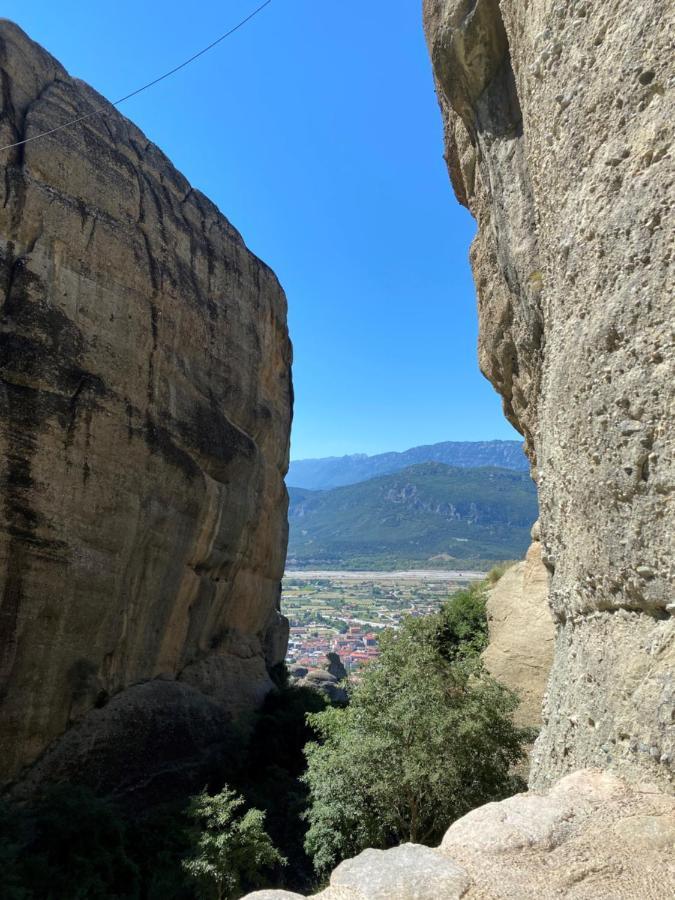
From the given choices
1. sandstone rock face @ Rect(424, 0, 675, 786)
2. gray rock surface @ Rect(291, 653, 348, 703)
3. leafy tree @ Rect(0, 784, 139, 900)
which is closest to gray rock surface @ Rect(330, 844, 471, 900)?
sandstone rock face @ Rect(424, 0, 675, 786)

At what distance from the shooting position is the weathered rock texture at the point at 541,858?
12.7 ft

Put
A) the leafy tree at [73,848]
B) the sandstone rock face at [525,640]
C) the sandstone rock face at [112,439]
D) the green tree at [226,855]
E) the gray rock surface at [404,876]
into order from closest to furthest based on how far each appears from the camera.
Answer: the gray rock surface at [404,876], the green tree at [226,855], the leafy tree at [73,848], the sandstone rock face at [112,439], the sandstone rock face at [525,640]

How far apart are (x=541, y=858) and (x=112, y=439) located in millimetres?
14050

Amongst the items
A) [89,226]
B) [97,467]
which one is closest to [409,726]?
[97,467]

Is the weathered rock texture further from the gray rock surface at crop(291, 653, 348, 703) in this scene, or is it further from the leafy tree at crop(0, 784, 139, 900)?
the gray rock surface at crop(291, 653, 348, 703)

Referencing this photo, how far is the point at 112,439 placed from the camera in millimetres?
15859

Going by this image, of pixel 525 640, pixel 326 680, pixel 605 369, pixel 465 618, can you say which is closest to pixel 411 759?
pixel 525 640

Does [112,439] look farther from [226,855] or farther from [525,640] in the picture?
[525,640]

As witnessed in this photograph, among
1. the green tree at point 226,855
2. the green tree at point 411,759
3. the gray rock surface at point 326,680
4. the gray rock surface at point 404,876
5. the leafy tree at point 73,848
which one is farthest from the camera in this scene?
the gray rock surface at point 326,680

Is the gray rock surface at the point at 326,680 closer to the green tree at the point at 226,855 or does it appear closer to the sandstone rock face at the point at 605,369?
the green tree at the point at 226,855

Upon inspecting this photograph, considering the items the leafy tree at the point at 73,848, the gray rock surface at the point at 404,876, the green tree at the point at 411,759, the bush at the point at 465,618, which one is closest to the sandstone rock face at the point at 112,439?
the leafy tree at the point at 73,848

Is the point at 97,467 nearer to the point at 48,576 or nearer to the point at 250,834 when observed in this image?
the point at 48,576

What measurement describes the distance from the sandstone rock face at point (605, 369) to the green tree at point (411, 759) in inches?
171

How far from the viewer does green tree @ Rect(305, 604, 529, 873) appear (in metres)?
11.1
